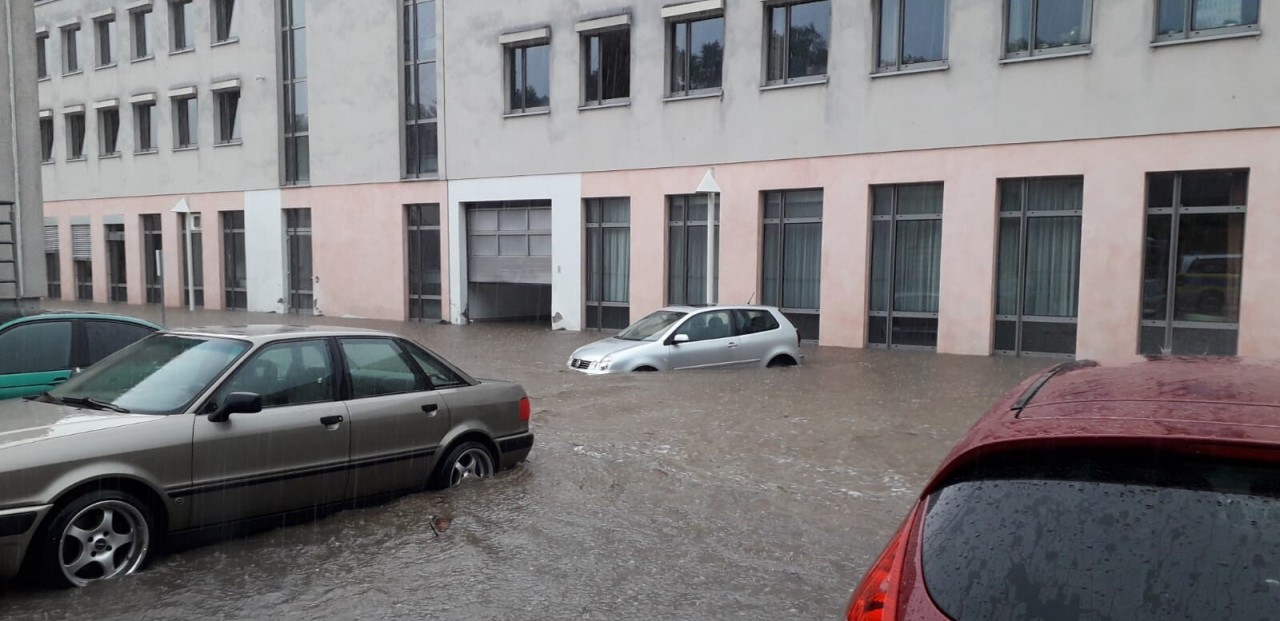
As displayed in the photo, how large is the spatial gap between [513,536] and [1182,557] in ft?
16.2

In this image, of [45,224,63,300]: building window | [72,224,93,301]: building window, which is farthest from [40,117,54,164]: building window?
[72,224,93,301]: building window

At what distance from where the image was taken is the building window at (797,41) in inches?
774

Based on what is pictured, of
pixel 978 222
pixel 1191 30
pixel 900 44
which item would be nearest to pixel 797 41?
pixel 900 44

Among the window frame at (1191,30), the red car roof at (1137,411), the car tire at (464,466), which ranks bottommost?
the car tire at (464,466)

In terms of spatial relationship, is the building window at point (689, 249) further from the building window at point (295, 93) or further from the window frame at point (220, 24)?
Result: the window frame at point (220, 24)

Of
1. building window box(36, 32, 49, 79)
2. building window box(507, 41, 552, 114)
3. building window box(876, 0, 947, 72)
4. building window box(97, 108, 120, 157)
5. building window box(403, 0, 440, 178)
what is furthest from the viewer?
building window box(36, 32, 49, 79)

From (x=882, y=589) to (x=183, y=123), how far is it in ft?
115

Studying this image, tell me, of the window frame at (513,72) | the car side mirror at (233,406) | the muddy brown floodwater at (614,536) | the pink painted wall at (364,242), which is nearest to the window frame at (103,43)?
the pink painted wall at (364,242)

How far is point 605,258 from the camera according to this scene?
2319cm

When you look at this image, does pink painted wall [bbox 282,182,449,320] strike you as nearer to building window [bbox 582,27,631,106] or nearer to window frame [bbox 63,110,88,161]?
building window [bbox 582,27,631,106]

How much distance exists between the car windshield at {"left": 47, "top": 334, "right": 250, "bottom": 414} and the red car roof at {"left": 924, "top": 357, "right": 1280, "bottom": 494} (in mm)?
5013

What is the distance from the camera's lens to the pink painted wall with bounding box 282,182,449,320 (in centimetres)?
2662

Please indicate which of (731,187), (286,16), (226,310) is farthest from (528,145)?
(226,310)

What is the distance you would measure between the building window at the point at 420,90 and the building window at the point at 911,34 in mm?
12540
